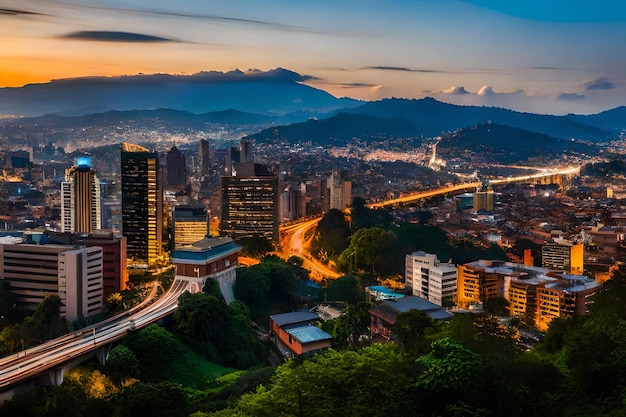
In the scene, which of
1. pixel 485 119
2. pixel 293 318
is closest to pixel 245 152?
pixel 293 318

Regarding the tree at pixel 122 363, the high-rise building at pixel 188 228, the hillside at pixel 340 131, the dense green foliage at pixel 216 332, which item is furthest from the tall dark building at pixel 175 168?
the tree at pixel 122 363

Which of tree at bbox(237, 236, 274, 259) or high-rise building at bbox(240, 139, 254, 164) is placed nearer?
tree at bbox(237, 236, 274, 259)

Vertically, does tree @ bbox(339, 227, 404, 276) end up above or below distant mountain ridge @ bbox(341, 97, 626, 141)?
below

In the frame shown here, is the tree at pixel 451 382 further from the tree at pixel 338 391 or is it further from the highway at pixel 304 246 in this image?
the highway at pixel 304 246

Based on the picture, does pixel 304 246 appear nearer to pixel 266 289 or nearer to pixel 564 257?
pixel 266 289

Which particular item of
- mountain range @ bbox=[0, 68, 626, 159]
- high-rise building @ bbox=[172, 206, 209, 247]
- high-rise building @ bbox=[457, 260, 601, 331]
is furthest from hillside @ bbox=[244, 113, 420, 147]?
high-rise building @ bbox=[457, 260, 601, 331]

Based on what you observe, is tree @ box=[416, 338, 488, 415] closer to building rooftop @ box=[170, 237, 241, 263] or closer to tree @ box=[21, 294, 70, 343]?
tree @ box=[21, 294, 70, 343]

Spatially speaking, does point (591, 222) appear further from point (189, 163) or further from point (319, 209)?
point (189, 163)

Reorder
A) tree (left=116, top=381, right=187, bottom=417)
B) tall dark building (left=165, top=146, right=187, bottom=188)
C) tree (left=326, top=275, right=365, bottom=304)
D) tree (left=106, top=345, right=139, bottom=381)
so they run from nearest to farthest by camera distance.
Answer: tree (left=116, top=381, right=187, bottom=417) < tree (left=106, top=345, right=139, bottom=381) < tree (left=326, top=275, right=365, bottom=304) < tall dark building (left=165, top=146, right=187, bottom=188)
